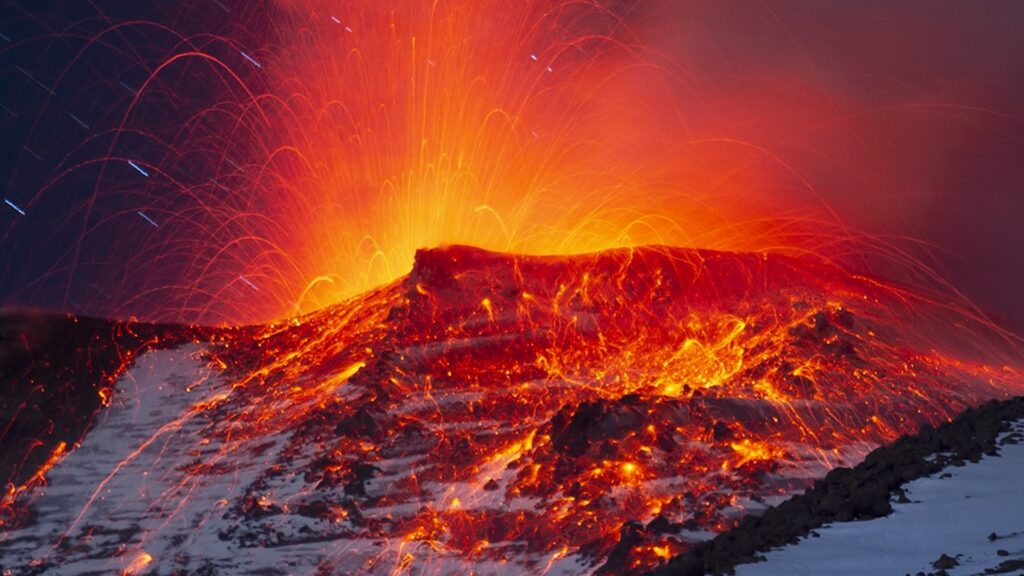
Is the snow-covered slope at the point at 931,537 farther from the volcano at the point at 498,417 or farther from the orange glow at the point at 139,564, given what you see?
the orange glow at the point at 139,564

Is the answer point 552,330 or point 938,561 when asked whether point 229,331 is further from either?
point 938,561

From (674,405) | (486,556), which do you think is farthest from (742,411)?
(486,556)

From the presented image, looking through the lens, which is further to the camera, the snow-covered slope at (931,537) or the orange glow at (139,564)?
the orange glow at (139,564)

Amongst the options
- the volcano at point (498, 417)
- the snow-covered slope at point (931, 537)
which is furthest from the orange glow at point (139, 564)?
the snow-covered slope at point (931, 537)

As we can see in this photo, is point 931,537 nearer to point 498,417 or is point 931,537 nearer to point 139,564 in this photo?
point 139,564

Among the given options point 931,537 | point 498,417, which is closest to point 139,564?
point 498,417
